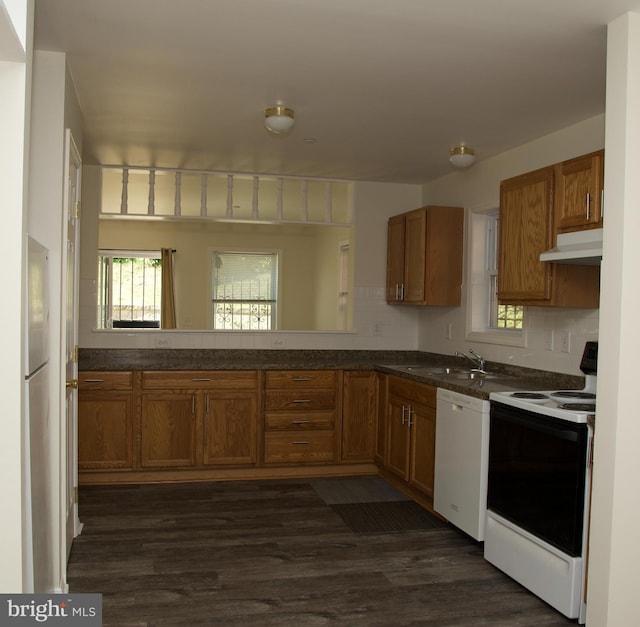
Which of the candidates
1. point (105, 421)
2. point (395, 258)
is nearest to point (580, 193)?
point (395, 258)

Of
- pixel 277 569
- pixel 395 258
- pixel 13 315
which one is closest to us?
pixel 13 315

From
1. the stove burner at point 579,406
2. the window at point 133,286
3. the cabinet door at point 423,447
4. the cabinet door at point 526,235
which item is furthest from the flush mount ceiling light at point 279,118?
the window at point 133,286

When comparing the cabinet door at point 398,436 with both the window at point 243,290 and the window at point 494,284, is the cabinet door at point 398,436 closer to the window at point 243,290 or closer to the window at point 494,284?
the window at point 494,284

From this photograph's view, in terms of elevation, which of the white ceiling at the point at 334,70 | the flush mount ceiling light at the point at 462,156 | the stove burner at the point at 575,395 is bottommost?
the stove burner at the point at 575,395

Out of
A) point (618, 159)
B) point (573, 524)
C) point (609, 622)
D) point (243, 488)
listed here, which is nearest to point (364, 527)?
point (243, 488)

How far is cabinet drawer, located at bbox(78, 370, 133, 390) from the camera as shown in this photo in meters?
4.84

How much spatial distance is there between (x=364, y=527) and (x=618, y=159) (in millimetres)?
2527

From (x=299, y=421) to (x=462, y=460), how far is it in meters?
1.70

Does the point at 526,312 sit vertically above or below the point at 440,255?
below

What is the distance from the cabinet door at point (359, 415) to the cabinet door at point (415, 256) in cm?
71

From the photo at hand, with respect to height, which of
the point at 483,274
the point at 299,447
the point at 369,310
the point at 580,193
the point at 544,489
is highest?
the point at 580,193

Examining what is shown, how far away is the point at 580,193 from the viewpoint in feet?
10.8

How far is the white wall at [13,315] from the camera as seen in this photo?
→ 76.9 inches

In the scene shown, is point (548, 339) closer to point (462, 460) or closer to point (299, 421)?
point (462, 460)
